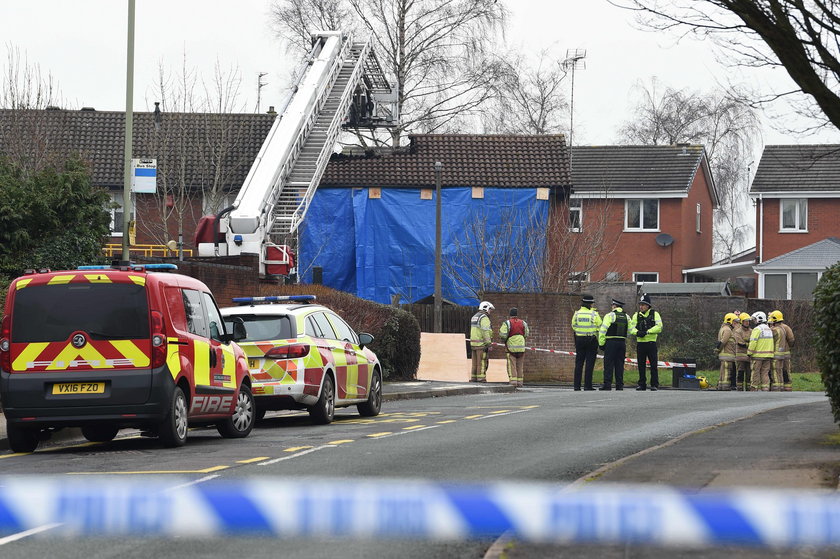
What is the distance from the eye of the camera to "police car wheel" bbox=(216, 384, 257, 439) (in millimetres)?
15680

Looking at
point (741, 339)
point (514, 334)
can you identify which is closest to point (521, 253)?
point (741, 339)

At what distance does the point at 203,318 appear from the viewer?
1520 cm

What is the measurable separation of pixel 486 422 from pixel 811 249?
3865cm

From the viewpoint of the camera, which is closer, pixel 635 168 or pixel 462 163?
pixel 462 163

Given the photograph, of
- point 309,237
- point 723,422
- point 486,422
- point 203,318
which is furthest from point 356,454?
point 309,237

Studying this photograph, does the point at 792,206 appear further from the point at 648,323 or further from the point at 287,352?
the point at 287,352

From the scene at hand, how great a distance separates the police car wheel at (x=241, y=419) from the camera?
51.4ft

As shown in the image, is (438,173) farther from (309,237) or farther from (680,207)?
(680,207)

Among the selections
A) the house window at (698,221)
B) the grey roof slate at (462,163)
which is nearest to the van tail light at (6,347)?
the grey roof slate at (462,163)

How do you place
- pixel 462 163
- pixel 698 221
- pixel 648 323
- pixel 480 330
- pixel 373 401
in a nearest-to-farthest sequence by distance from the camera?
pixel 373 401, pixel 648 323, pixel 480 330, pixel 462 163, pixel 698 221

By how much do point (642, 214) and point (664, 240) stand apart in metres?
1.71

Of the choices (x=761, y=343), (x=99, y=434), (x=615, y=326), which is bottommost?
(x=99, y=434)

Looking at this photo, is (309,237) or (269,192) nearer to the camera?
(269,192)

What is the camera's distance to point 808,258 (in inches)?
2067
